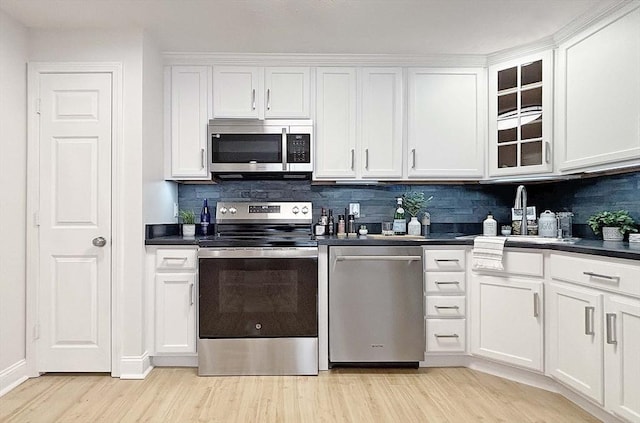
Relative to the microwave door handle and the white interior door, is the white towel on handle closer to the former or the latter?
the microwave door handle

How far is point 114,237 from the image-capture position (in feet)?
9.14

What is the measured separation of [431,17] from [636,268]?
175 centimetres

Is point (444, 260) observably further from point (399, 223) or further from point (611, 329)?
point (611, 329)

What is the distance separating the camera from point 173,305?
285cm

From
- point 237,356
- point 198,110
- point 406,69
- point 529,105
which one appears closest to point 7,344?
point 237,356

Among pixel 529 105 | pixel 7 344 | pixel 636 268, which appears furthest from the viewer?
pixel 529 105

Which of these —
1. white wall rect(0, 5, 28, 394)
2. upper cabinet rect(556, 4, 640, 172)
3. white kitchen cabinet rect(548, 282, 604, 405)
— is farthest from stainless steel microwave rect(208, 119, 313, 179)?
white kitchen cabinet rect(548, 282, 604, 405)

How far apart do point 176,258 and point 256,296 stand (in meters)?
0.59

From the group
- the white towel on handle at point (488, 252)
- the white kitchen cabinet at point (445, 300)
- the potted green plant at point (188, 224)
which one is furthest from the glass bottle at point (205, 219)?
the white towel on handle at point (488, 252)

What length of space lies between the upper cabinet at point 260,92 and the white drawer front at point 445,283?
4.81ft

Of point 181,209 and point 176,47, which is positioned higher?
point 176,47

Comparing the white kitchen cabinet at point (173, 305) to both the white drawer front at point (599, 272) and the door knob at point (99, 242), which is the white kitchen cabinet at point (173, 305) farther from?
the white drawer front at point (599, 272)

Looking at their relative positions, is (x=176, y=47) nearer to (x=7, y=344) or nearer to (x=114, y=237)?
(x=114, y=237)

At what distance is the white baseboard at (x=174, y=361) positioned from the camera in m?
2.94
